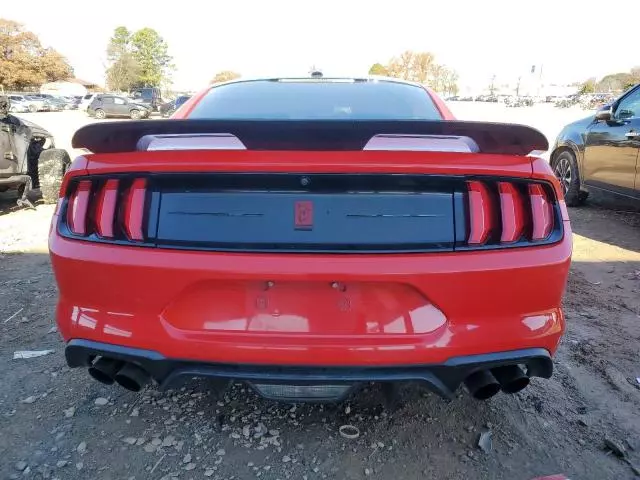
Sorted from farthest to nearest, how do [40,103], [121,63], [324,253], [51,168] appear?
1. [121,63]
2. [40,103]
3. [51,168]
4. [324,253]

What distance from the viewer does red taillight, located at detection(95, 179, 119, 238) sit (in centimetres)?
178

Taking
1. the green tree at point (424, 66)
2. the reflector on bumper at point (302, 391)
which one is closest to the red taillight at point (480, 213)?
the reflector on bumper at point (302, 391)

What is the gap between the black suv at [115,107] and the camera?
33.3 meters

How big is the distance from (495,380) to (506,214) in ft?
1.96

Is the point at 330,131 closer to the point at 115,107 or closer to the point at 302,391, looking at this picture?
the point at 302,391

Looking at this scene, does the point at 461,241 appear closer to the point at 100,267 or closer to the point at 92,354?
the point at 100,267

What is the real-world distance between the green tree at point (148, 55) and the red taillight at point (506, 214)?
Answer: 214 feet

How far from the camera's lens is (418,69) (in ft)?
237

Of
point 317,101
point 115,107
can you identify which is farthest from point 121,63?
point 317,101

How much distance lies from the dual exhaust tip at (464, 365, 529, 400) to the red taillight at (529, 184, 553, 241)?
498 millimetres

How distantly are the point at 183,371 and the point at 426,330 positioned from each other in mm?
873

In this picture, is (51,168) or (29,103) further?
(29,103)

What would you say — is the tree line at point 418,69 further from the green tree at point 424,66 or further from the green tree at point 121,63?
the green tree at point 121,63

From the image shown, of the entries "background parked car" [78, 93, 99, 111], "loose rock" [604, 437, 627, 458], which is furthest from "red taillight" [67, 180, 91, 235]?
"background parked car" [78, 93, 99, 111]
